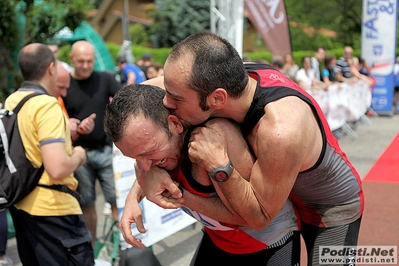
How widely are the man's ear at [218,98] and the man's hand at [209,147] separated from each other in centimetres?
11

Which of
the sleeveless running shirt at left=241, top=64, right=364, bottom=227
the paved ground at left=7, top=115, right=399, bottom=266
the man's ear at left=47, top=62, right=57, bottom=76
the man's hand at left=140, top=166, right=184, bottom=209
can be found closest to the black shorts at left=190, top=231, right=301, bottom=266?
the sleeveless running shirt at left=241, top=64, right=364, bottom=227

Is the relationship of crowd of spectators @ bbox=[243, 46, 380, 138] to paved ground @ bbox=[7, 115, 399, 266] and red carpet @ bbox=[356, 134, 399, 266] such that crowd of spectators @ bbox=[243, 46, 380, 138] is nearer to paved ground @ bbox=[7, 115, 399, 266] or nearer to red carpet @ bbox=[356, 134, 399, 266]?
paved ground @ bbox=[7, 115, 399, 266]

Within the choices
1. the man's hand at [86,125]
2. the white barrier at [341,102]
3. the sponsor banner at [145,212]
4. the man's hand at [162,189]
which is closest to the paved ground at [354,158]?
the sponsor banner at [145,212]

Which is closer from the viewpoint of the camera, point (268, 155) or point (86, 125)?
point (268, 155)

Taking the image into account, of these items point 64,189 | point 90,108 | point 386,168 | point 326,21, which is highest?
point 64,189

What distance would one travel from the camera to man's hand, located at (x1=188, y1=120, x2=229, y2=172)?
1.88 meters

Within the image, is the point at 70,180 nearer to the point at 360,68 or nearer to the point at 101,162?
the point at 101,162

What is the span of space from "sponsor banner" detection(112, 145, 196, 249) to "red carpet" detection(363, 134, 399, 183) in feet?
12.5

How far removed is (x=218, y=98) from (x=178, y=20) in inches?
1046

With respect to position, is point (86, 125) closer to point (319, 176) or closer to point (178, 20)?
point (319, 176)

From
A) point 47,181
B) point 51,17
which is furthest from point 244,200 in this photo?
point 51,17

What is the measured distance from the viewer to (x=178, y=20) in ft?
90.9

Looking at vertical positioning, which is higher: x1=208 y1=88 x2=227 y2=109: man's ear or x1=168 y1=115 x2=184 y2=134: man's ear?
x1=208 y1=88 x2=227 y2=109: man's ear

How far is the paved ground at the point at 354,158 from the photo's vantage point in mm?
4984
